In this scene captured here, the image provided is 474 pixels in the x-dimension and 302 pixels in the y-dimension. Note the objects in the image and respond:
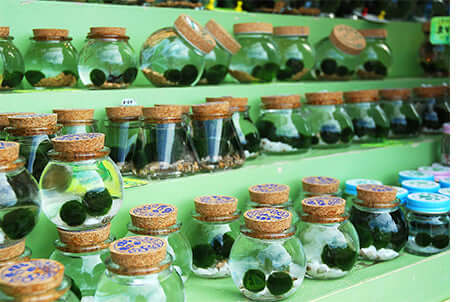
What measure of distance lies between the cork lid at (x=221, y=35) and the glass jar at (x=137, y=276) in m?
0.78

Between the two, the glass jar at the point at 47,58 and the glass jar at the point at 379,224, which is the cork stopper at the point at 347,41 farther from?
the glass jar at the point at 47,58

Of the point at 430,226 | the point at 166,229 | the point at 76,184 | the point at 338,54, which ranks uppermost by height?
the point at 338,54

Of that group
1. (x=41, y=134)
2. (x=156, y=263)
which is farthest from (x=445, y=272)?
(x=41, y=134)

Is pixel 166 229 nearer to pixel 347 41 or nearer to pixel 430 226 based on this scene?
pixel 430 226

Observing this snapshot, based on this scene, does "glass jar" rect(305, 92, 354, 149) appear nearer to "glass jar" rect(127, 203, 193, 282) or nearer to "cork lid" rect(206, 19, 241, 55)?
"cork lid" rect(206, 19, 241, 55)

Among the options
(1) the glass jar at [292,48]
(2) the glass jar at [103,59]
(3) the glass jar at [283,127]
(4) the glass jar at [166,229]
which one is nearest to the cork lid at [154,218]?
(4) the glass jar at [166,229]

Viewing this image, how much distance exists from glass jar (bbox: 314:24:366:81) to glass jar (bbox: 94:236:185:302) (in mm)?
1163

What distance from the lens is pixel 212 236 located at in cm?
108

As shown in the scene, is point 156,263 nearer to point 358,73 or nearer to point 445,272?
point 445,272

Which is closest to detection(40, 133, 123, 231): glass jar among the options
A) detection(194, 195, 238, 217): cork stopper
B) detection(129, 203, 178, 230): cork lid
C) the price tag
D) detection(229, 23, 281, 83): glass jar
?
detection(129, 203, 178, 230): cork lid

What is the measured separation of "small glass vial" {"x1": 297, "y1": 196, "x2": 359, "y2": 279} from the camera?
1.07 m

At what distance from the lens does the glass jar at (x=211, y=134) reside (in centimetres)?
124

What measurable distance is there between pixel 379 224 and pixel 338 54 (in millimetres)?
779

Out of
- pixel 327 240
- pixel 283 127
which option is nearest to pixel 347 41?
pixel 283 127
